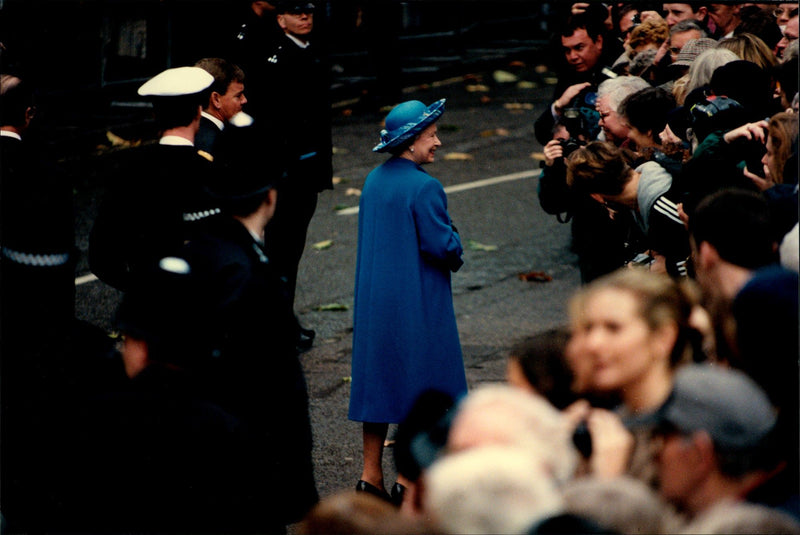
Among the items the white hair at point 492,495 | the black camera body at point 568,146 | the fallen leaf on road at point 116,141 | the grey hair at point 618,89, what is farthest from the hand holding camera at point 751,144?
the fallen leaf on road at point 116,141

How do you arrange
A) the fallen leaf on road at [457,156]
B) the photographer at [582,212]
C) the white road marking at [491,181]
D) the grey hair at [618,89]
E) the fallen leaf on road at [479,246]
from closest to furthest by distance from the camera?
the grey hair at [618,89], the photographer at [582,212], the fallen leaf on road at [479,246], the white road marking at [491,181], the fallen leaf on road at [457,156]

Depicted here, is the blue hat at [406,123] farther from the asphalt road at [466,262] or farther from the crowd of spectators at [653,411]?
the asphalt road at [466,262]

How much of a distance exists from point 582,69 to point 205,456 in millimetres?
4681

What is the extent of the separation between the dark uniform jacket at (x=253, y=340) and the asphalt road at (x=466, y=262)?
6.01ft

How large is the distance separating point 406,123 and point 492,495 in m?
3.09

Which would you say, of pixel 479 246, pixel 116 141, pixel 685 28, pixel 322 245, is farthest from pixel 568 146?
pixel 116 141

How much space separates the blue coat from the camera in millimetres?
5102

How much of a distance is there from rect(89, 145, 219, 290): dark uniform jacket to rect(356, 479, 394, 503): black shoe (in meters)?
1.46

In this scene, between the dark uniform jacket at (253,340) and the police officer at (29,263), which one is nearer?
the dark uniform jacket at (253,340)

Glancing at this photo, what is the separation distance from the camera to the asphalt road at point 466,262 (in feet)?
21.5

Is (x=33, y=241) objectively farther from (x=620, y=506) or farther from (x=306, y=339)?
(x=306, y=339)

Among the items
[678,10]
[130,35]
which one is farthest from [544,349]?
[130,35]

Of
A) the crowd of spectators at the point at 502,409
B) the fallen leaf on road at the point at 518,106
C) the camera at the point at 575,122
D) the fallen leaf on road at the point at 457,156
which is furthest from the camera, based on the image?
the fallen leaf on road at the point at 518,106

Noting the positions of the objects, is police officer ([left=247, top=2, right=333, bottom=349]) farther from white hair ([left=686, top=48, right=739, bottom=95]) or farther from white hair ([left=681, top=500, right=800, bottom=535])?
white hair ([left=681, top=500, right=800, bottom=535])
